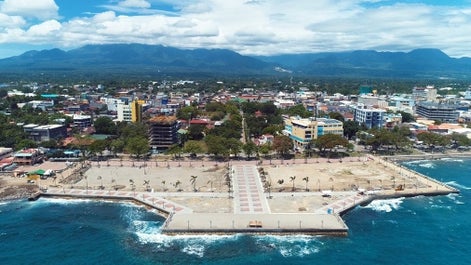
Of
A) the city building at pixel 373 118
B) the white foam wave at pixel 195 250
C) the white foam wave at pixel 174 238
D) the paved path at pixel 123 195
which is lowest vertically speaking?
the white foam wave at pixel 195 250

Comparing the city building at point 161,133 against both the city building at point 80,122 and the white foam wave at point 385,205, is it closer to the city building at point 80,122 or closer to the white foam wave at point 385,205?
the city building at point 80,122

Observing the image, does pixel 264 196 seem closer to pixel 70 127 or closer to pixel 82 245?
pixel 82 245

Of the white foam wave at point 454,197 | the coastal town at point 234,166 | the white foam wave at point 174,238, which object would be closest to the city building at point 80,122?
the coastal town at point 234,166

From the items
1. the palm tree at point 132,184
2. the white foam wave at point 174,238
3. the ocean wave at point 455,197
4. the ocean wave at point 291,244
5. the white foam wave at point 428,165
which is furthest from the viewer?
the white foam wave at point 428,165

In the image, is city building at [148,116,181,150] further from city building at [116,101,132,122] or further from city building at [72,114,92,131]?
city building at [116,101,132,122]

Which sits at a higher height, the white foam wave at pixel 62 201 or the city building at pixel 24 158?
the city building at pixel 24 158

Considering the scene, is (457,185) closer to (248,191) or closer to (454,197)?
(454,197)

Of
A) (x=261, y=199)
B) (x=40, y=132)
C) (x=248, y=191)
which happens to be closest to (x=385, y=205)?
→ (x=261, y=199)
